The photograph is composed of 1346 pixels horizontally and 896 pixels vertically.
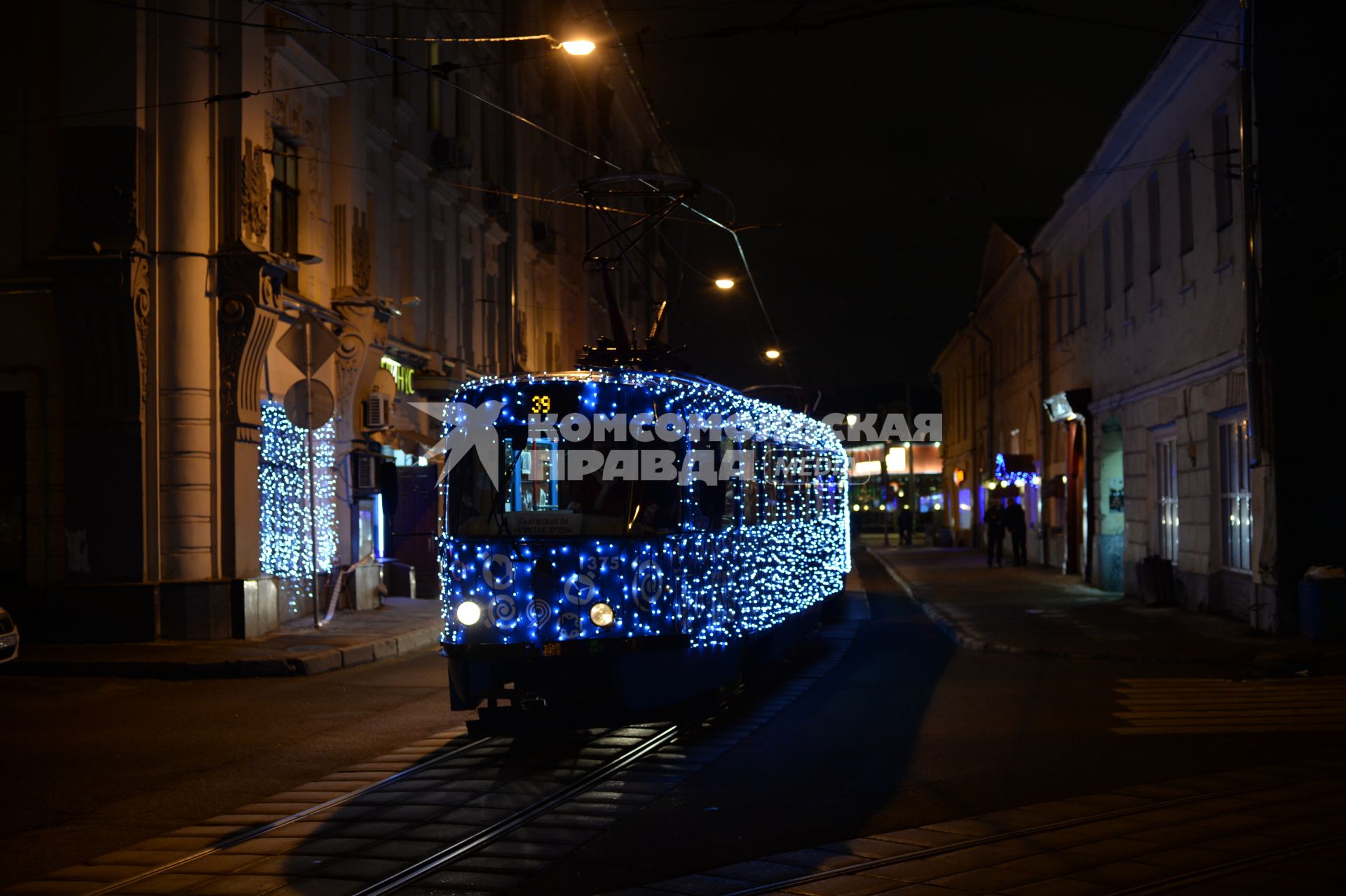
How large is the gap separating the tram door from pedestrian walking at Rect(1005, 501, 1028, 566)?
15.8 meters

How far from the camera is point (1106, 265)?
26.3m

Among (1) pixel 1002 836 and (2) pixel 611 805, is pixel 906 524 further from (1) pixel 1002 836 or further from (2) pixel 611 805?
(1) pixel 1002 836

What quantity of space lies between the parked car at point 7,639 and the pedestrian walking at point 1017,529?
2547 cm

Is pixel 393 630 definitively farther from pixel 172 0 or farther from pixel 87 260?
pixel 172 0

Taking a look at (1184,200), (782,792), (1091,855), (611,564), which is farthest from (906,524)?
(1091,855)

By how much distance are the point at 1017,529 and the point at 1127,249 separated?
38.5ft

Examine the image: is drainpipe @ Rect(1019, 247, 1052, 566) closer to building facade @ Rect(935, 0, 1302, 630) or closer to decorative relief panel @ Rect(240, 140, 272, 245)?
building facade @ Rect(935, 0, 1302, 630)

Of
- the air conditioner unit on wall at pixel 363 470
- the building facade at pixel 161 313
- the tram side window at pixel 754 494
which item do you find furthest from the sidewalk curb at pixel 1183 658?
the air conditioner unit on wall at pixel 363 470

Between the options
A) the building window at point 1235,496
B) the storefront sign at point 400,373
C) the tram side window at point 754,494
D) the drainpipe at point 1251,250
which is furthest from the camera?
the storefront sign at point 400,373

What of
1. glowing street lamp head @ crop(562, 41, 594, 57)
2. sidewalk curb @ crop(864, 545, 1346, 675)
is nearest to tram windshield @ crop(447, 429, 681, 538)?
glowing street lamp head @ crop(562, 41, 594, 57)

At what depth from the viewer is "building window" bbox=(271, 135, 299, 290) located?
20391 mm

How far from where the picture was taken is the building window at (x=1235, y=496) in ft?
59.9

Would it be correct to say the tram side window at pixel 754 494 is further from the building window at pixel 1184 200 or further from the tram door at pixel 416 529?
the tram door at pixel 416 529

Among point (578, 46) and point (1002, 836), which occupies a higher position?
point (578, 46)
